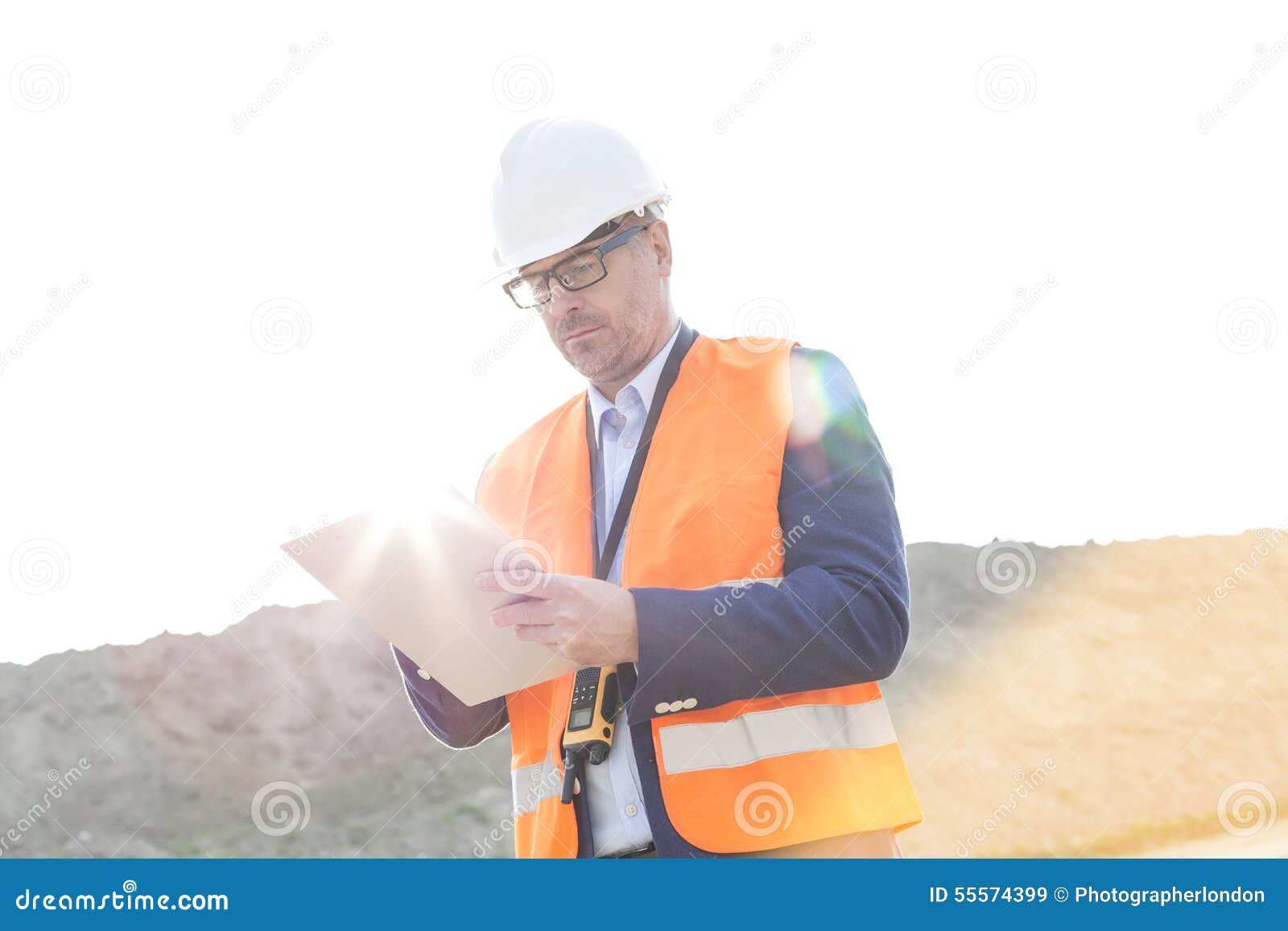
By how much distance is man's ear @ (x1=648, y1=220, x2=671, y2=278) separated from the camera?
309 centimetres

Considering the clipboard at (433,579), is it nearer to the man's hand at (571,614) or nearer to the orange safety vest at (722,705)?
the man's hand at (571,614)

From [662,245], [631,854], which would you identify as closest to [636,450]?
[662,245]

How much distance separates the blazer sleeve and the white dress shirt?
0.57 ft

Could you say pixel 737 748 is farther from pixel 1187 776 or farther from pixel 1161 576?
pixel 1161 576

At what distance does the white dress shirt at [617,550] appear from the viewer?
2.47 meters

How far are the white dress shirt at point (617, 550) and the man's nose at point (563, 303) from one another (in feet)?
0.77

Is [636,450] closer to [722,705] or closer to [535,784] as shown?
[722,705]

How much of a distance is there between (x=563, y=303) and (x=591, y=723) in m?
1.08

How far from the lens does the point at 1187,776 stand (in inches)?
533

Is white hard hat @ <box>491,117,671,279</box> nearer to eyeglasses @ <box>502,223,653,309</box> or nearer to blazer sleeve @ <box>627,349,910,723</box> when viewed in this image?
eyeglasses @ <box>502,223,653,309</box>

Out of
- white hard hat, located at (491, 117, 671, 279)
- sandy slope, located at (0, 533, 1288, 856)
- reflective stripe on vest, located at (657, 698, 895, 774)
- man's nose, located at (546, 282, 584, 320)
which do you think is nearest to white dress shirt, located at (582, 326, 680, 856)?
reflective stripe on vest, located at (657, 698, 895, 774)

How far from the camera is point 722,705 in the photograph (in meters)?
2.47

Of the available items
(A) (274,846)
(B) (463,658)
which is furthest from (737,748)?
(A) (274,846)

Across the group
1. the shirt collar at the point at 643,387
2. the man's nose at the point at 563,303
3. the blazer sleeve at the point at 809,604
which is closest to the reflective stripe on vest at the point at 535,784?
the blazer sleeve at the point at 809,604
